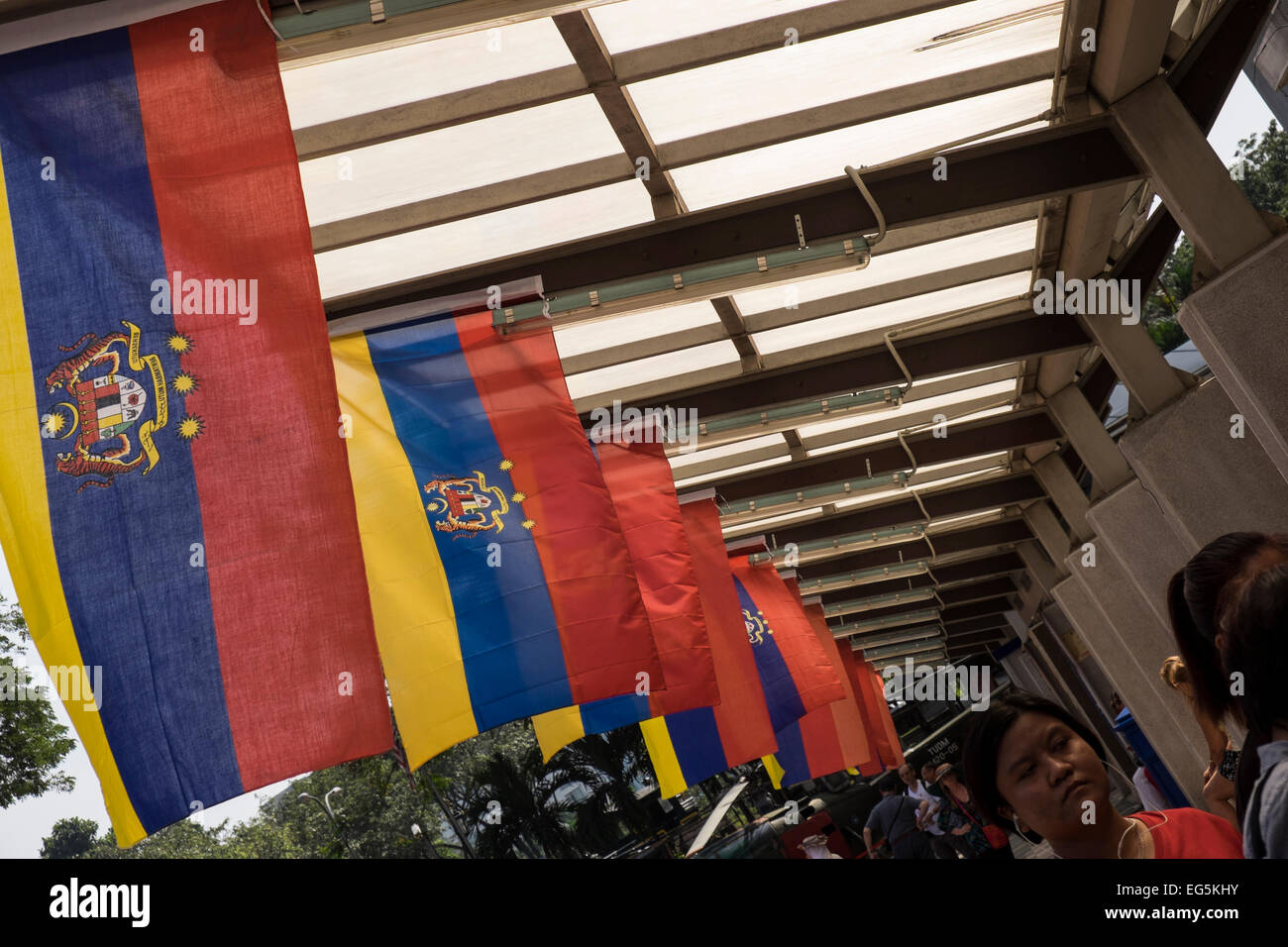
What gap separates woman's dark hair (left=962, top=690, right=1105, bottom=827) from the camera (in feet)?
8.64

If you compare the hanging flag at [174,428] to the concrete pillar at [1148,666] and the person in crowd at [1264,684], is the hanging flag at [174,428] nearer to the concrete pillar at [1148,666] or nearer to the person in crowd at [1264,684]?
the person in crowd at [1264,684]

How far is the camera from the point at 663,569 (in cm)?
833

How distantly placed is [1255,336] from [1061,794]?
17.7 ft

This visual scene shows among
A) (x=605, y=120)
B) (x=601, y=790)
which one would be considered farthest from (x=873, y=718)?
(x=605, y=120)

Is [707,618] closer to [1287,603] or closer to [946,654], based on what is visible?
[1287,603]

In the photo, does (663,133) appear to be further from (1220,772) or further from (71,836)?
(71,836)

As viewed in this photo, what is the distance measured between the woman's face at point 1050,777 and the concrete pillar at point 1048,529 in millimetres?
16760

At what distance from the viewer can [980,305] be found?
10.9m

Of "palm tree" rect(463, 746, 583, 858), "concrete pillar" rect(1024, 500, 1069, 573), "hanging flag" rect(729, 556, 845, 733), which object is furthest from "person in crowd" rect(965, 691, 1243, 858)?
"palm tree" rect(463, 746, 583, 858)

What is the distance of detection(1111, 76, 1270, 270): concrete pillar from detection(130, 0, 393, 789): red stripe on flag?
225 inches

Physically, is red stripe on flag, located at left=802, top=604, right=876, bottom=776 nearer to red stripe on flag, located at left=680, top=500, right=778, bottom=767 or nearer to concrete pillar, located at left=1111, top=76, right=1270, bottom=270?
red stripe on flag, located at left=680, top=500, right=778, bottom=767

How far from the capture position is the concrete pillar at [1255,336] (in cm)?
671
